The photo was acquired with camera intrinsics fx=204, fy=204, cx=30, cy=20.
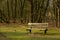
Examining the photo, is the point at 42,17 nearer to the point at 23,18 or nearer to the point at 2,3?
the point at 23,18

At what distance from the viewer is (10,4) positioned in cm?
2905

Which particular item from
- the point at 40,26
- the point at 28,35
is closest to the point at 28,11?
the point at 40,26

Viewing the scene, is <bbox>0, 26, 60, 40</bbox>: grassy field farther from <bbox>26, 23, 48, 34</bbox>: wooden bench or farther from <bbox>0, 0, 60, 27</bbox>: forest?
<bbox>0, 0, 60, 27</bbox>: forest

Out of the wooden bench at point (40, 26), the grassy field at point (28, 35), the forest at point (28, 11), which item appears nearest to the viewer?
the grassy field at point (28, 35)

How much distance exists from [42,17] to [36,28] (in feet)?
30.7

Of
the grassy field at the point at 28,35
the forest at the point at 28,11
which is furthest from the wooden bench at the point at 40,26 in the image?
the forest at the point at 28,11

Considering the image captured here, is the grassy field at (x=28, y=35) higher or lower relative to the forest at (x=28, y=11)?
lower

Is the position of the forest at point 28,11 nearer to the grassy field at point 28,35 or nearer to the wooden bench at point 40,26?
the grassy field at point 28,35

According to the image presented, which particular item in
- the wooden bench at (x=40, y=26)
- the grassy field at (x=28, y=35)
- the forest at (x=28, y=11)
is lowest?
the grassy field at (x=28, y=35)

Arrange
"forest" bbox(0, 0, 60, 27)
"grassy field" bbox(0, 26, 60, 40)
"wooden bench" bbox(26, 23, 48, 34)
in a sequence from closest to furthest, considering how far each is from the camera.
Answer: "grassy field" bbox(0, 26, 60, 40) < "wooden bench" bbox(26, 23, 48, 34) < "forest" bbox(0, 0, 60, 27)

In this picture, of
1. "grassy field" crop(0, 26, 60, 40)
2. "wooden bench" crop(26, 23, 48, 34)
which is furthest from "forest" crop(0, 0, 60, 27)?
"wooden bench" crop(26, 23, 48, 34)

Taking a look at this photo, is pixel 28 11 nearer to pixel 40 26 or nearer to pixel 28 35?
pixel 40 26

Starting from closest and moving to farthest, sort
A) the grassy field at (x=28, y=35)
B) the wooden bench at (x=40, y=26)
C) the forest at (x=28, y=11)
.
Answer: the grassy field at (x=28, y=35)
the wooden bench at (x=40, y=26)
the forest at (x=28, y=11)

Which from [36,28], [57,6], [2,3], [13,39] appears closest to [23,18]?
[2,3]
